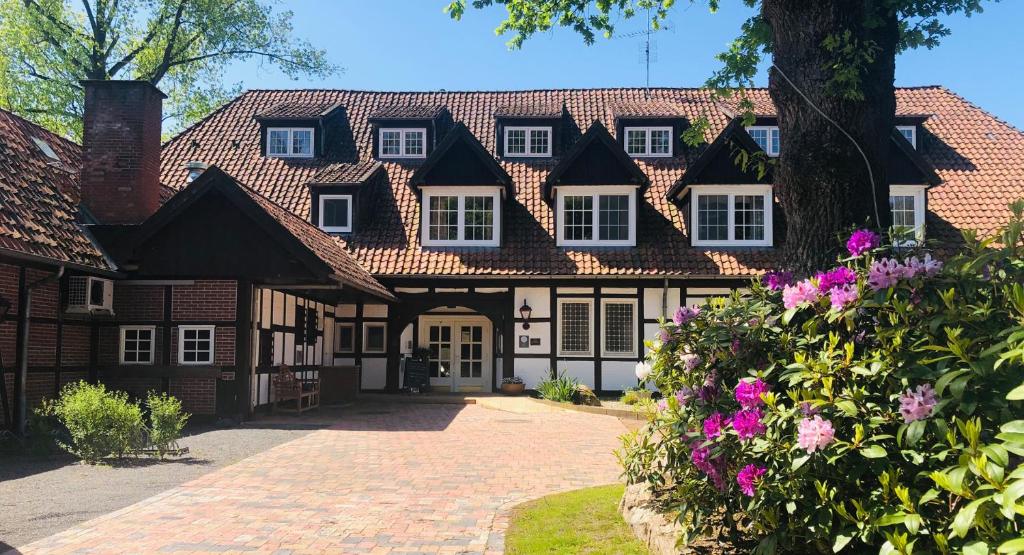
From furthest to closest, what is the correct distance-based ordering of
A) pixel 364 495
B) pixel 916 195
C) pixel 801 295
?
pixel 916 195
pixel 364 495
pixel 801 295

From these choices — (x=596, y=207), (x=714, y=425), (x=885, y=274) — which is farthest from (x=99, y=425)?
(x=596, y=207)

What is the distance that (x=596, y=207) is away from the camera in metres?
21.7

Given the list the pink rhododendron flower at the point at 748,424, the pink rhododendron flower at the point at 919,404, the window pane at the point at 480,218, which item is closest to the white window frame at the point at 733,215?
the window pane at the point at 480,218

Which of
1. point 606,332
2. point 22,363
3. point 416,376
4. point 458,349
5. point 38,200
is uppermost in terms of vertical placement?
point 38,200

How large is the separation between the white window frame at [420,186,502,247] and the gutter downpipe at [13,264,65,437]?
35.4 feet

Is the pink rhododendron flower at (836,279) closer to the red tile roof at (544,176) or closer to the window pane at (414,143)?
the red tile roof at (544,176)

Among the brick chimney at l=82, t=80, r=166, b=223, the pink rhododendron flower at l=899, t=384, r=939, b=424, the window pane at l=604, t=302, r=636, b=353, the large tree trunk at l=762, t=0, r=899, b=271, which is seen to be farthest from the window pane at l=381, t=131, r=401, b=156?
the pink rhododendron flower at l=899, t=384, r=939, b=424

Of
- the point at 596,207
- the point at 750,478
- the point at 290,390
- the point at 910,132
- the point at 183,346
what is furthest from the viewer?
the point at 910,132

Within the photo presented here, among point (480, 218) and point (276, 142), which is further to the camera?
point (276, 142)

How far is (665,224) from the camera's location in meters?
22.0

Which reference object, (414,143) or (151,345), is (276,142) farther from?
(151,345)

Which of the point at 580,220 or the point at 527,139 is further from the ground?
the point at 527,139

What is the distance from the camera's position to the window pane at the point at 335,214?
22.5 m

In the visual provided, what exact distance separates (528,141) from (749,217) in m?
7.35
